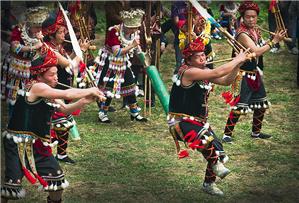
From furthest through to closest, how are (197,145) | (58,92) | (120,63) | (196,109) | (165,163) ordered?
(120,63) → (165,163) → (196,109) → (197,145) → (58,92)

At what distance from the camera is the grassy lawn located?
8438 mm

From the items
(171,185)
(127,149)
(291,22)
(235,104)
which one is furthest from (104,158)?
(291,22)

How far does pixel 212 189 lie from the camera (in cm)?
849

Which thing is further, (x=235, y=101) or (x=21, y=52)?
(x=235, y=101)

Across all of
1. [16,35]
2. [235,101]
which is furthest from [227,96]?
[16,35]

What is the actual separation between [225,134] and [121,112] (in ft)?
7.39

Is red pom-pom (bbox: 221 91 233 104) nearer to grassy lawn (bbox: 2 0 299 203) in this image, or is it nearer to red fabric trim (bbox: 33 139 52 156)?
grassy lawn (bbox: 2 0 299 203)

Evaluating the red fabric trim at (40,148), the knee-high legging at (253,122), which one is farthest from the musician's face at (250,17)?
the red fabric trim at (40,148)

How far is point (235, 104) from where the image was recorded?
34.1 ft

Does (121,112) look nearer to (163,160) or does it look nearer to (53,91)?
(163,160)

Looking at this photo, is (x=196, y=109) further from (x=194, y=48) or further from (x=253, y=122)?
(x=253, y=122)

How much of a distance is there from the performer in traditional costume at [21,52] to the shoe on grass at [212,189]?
265 cm

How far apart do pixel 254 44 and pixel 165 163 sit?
201 cm

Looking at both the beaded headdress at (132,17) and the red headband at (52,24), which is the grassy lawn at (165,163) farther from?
the red headband at (52,24)
